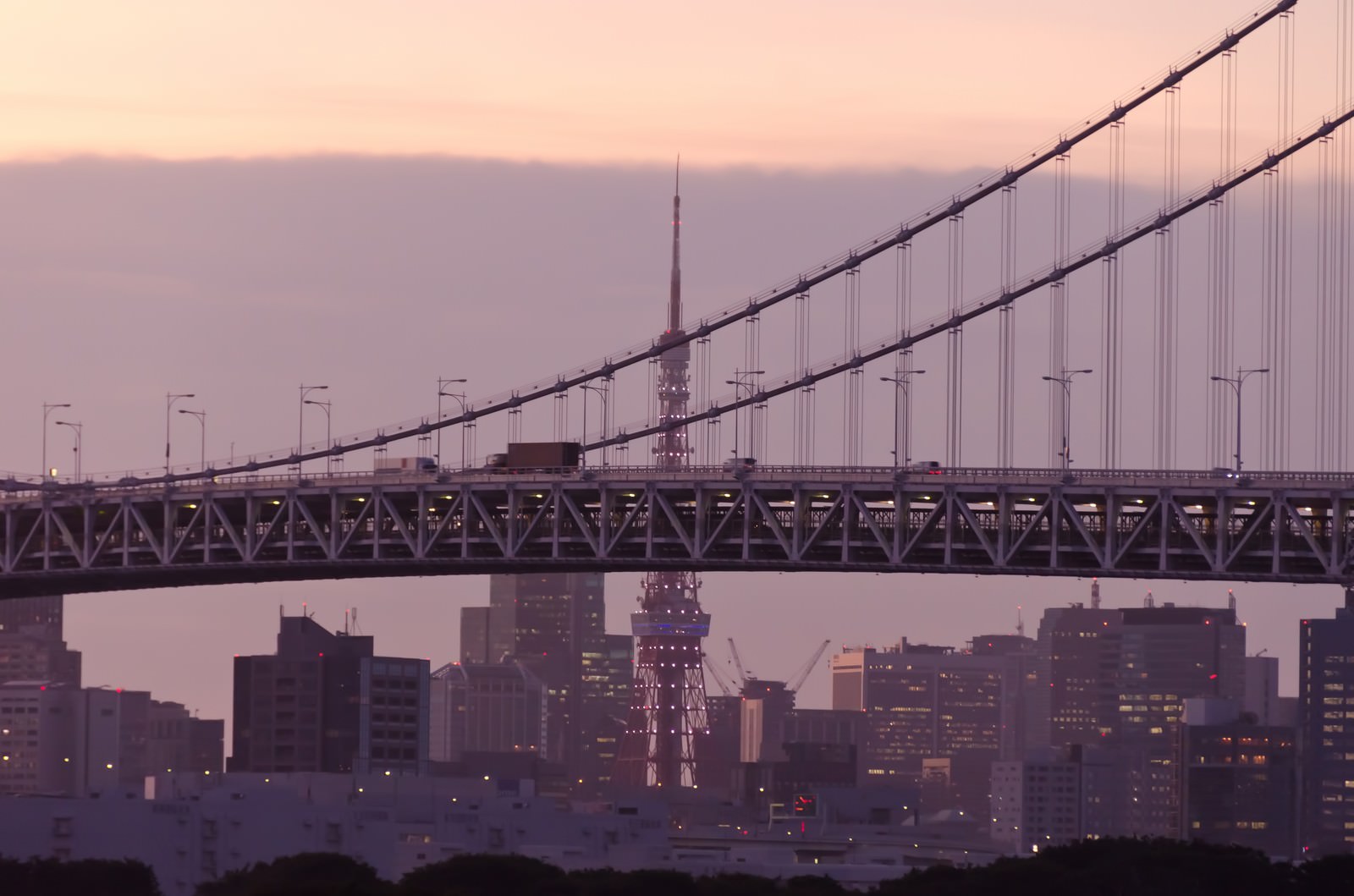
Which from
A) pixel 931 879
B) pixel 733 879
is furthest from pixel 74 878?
pixel 931 879

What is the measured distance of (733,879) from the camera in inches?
4493

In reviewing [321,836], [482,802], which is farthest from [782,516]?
[482,802]

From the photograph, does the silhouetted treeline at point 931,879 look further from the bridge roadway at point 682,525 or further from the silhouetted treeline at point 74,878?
the bridge roadway at point 682,525

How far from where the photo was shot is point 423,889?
101 m

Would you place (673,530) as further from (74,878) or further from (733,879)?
(74,878)

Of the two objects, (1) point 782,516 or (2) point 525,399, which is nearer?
(1) point 782,516

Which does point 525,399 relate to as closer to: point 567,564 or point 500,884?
point 567,564

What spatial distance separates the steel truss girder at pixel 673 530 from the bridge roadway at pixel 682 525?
100 millimetres

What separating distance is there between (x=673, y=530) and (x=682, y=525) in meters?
1.20

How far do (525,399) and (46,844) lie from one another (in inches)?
1088

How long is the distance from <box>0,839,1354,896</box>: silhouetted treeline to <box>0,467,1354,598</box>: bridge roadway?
36.2ft

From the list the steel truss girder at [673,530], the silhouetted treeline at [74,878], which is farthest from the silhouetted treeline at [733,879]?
the steel truss girder at [673,530]

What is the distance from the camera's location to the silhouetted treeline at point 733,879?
10900cm

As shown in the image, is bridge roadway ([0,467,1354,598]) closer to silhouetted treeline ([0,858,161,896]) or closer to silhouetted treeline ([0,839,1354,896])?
silhouetted treeline ([0,839,1354,896])
